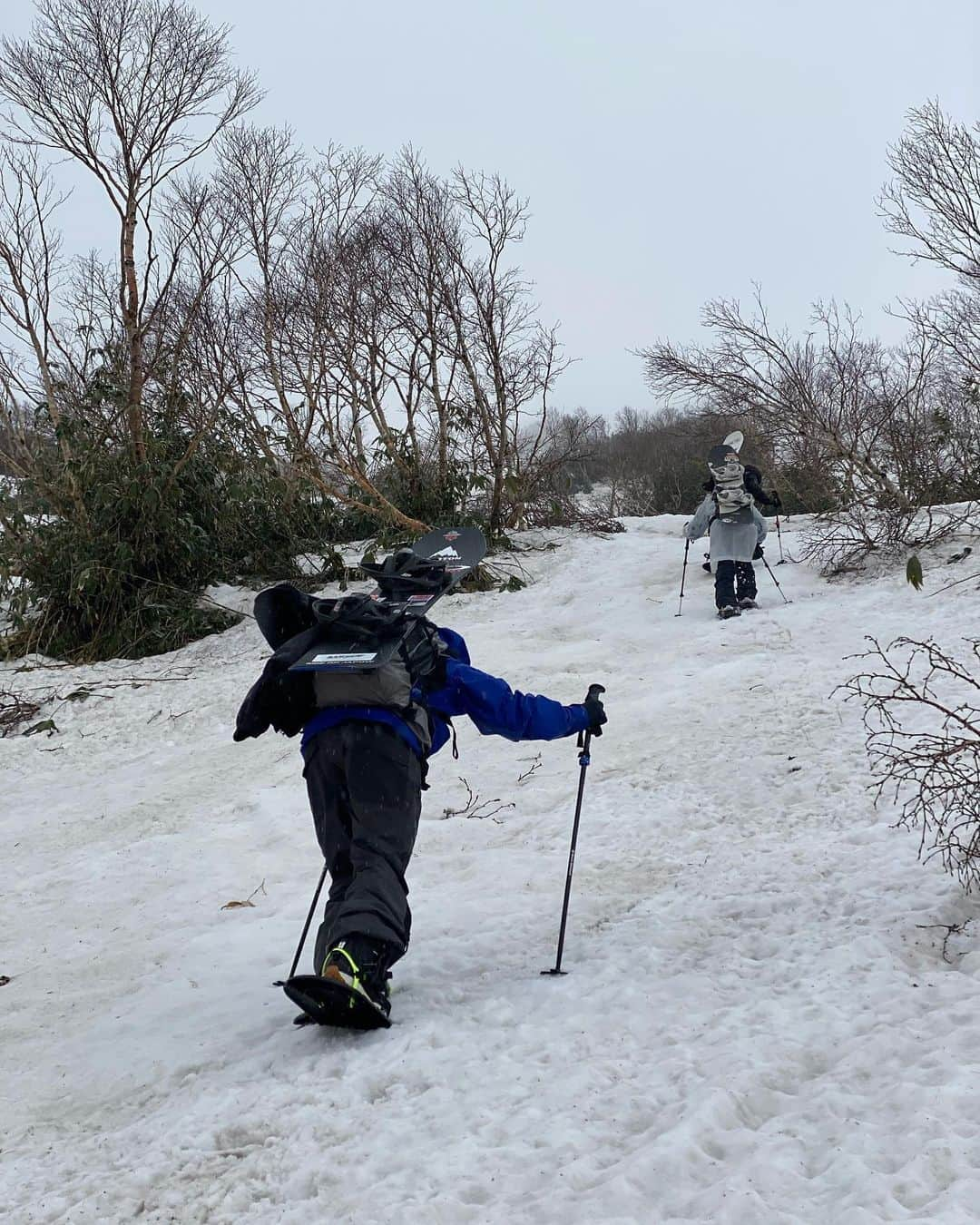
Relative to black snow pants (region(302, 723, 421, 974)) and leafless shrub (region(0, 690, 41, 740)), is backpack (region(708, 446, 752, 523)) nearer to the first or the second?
black snow pants (region(302, 723, 421, 974))

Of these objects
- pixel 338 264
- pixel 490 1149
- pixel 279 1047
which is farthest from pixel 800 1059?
pixel 338 264

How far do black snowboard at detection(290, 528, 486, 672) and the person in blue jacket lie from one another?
182 millimetres

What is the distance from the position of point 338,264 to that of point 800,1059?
11249 mm

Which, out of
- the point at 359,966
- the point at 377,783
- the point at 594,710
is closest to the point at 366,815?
the point at 377,783

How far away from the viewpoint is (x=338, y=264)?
38.5ft

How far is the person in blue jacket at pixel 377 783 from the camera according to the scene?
2871 millimetres

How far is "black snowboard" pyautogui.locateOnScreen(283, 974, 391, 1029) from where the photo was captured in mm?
2697

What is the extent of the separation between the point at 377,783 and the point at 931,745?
1.91m

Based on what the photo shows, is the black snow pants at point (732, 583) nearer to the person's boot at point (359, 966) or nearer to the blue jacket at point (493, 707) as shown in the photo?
the blue jacket at point (493, 707)

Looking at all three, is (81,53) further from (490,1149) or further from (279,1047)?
(490,1149)

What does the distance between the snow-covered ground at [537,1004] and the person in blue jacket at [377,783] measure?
0.30 meters

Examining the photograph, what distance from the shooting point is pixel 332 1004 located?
2.78 meters

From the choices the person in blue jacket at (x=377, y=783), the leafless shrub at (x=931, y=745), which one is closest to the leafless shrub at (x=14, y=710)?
the person in blue jacket at (x=377, y=783)

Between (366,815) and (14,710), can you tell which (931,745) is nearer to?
(366,815)
